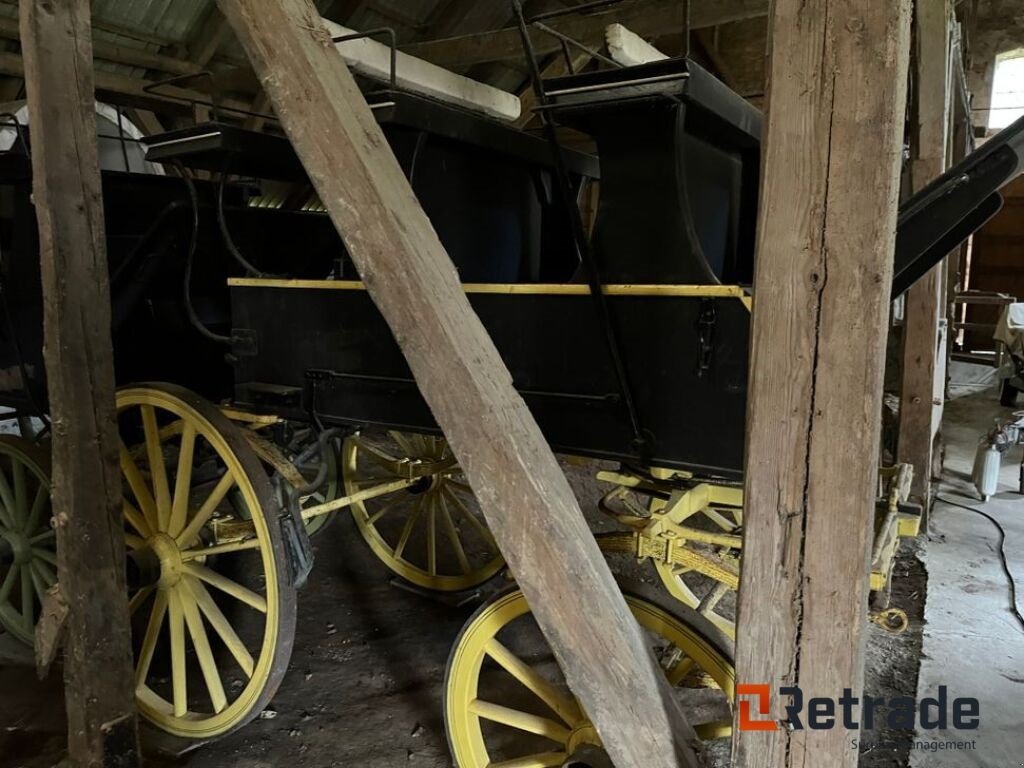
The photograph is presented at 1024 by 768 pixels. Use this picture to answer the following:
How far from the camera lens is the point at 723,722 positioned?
176 centimetres

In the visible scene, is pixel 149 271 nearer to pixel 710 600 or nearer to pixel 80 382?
pixel 80 382

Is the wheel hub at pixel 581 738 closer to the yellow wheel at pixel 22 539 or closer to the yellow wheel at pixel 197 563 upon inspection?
the yellow wheel at pixel 197 563

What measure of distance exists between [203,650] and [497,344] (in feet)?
4.22

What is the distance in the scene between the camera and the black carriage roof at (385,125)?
1.99 m

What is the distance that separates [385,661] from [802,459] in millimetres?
Answer: 2167

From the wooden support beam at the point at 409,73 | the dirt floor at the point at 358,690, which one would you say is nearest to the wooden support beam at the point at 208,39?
the wooden support beam at the point at 409,73

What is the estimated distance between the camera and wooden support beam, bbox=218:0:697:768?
47.6 inches

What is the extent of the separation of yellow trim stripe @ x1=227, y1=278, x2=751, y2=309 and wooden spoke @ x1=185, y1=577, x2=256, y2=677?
0.95m

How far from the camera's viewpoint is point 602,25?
4.04 m

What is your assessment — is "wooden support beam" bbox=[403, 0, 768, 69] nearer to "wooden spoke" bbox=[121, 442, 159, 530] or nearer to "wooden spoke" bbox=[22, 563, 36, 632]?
"wooden spoke" bbox=[121, 442, 159, 530]

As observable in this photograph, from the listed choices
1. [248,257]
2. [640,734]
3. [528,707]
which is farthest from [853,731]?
[248,257]

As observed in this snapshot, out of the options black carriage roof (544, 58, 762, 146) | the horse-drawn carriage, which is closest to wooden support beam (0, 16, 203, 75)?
the horse-drawn carriage

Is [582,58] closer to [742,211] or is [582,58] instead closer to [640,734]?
[742,211]

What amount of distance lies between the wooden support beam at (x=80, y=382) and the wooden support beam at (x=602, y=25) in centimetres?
260
